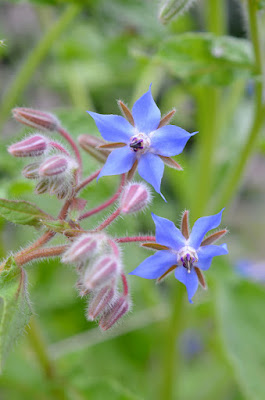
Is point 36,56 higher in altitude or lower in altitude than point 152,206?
higher

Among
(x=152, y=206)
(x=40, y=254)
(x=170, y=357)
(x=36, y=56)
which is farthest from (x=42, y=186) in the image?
(x=152, y=206)

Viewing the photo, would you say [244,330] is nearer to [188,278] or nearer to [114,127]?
[188,278]

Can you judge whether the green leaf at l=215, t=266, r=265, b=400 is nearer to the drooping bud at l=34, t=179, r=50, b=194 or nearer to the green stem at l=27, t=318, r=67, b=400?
the green stem at l=27, t=318, r=67, b=400

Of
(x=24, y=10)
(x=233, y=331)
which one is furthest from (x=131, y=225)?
(x=24, y=10)

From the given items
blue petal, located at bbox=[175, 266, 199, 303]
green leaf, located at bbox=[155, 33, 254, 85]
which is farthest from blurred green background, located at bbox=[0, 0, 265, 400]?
blue petal, located at bbox=[175, 266, 199, 303]

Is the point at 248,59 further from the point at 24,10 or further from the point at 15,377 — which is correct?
the point at 24,10

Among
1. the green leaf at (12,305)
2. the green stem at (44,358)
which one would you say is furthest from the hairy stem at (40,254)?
the green stem at (44,358)

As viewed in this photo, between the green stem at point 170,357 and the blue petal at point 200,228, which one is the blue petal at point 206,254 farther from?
the green stem at point 170,357

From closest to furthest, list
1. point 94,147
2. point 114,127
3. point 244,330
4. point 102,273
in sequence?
1. point 102,273
2. point 114,127
3. point 94,147
4. point 244,330
